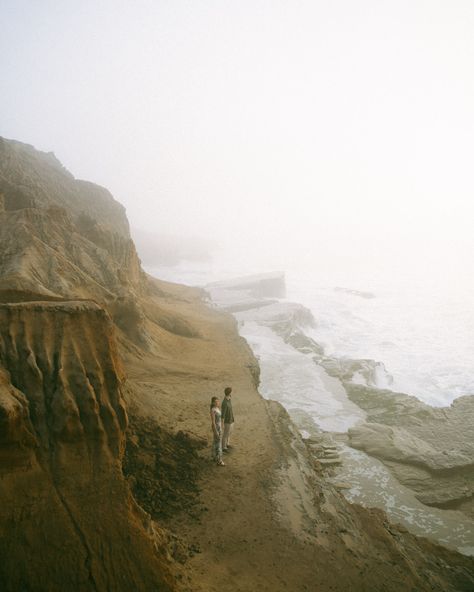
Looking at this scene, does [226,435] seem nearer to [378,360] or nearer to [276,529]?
[276,529]

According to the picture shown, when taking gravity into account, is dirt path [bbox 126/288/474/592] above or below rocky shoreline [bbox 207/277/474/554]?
above

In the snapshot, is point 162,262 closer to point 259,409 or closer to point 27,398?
point 259,409

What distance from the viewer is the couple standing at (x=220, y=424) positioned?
790 cm

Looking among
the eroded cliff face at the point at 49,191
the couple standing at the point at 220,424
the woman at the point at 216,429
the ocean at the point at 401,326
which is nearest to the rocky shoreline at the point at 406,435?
the ocean at the point at 401,326

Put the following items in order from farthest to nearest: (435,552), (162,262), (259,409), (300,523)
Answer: (162,262) < (259,409) < (435,552) < (300,523)

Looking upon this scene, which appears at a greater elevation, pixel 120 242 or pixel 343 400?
pixel 120 242

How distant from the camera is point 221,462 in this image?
798 centimetres

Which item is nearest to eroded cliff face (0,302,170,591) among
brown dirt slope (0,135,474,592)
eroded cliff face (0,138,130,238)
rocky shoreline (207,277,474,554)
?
brown dirt slope (0,135,474,592)

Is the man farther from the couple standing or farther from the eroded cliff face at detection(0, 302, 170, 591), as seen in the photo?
the eroded cliff face at detection(0, 302, 170, 591)

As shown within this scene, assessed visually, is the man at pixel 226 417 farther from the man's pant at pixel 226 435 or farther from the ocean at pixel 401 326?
the ocean at pixel 401 326

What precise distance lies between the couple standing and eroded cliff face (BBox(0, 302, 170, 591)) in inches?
104

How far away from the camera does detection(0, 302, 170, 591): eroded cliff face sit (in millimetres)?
4176

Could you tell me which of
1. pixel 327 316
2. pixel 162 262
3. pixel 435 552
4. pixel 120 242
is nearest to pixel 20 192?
pixel 120 242

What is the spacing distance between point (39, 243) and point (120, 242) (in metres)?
9.36
